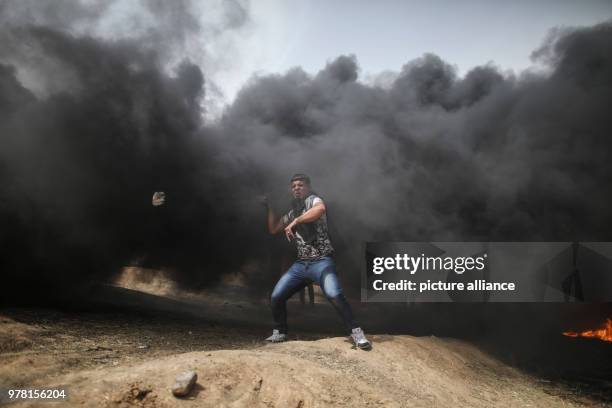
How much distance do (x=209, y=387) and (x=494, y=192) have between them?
10.8m

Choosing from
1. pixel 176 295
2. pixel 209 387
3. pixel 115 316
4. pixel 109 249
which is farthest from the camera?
pixel 176 295

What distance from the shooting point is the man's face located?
213 inches

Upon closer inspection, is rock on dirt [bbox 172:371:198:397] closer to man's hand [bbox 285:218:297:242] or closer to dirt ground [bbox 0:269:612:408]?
dirt ground [bbox 0:269:612:408]

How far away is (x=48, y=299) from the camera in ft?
23.4

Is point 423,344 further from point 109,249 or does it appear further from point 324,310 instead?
point 109,249

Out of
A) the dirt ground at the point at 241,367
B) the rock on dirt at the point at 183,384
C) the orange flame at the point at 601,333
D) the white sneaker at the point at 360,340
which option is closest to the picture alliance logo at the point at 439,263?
the orange flame at the point at 601,333

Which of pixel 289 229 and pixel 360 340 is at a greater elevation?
pixel 289 229

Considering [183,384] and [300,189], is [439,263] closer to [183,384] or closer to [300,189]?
[300,189]

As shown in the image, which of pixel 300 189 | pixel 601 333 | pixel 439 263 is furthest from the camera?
pixel 439 263

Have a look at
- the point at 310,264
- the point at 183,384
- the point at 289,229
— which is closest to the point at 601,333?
the point at 310,264

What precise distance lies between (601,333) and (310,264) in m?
9.46


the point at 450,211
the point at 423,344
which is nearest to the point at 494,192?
the point at 450,211

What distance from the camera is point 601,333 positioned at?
10.1 m

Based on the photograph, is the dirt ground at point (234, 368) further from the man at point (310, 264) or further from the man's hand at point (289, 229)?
the man's hand at point (289, 229)
